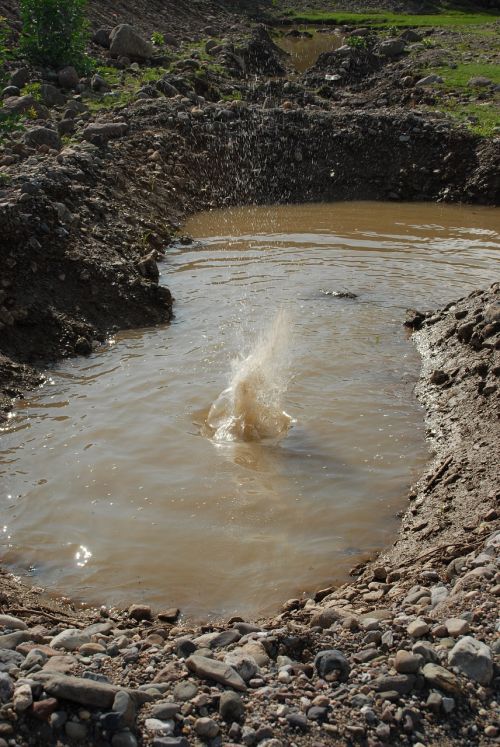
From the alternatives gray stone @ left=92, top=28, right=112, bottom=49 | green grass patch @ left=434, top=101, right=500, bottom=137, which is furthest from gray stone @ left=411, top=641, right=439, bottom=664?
gray stone @ left=92, top=28, right=112, bottom=49

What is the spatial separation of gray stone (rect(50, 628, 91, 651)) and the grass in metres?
33.5

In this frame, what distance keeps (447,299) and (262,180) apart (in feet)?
22.3

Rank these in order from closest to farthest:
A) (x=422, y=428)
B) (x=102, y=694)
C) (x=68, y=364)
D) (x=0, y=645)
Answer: (x=102, y=694) < (x=0, y=645) < (x=422, y=428) < (x=68, y=364)

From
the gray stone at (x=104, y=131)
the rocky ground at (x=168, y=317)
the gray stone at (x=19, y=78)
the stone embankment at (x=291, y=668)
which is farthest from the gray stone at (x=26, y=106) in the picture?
the stone embankment at (x=291, y=668)

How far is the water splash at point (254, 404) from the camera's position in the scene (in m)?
7.50

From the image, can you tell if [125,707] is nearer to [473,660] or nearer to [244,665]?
[244,665]

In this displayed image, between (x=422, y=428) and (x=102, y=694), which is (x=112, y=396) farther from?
(x=102, y=694)

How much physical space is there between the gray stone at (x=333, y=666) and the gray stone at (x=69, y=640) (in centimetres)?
122

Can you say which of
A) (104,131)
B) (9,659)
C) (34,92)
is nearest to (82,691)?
(9,659)

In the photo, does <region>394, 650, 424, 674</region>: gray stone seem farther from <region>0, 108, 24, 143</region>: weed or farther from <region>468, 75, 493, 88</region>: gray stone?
<region>468, 75, 493, 88</region>: gray stone

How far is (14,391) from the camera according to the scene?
8102 mm

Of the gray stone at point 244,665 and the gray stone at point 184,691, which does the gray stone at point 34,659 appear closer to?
the gray stone at point 184,691

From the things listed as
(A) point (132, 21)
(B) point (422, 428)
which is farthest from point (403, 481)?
(A) point (132, 21)

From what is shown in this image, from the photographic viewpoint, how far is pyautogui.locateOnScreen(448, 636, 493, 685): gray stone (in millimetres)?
3670
